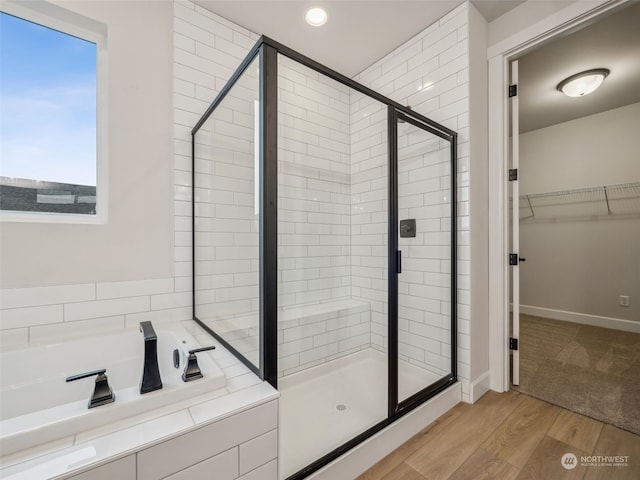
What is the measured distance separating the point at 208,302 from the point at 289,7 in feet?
6.89

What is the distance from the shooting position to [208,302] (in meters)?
1.76

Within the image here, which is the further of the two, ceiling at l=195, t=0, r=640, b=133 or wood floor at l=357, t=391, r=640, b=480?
ceiling at l=195, t=0, r=640, b=133

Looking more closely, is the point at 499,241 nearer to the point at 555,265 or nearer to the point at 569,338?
the point at 569,338

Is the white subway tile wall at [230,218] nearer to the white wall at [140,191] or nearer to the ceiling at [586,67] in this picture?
the white wall at [140,191]

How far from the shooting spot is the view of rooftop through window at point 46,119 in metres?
1.50

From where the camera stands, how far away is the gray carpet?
1801mm

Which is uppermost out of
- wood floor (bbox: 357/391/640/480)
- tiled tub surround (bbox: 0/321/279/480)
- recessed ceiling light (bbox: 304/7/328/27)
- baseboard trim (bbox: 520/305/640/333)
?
recessed ceiling light (bbox: 304/7/328/27)

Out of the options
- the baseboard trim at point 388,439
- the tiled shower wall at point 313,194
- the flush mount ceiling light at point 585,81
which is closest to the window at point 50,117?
the tiled shower wall at point 313,194

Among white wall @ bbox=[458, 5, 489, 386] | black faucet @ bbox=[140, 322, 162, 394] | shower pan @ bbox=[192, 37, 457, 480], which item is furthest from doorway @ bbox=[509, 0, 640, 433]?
black faucet @ bbox=[140, 322, 162, 394]

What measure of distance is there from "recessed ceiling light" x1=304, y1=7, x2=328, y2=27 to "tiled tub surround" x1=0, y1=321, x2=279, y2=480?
2.39m

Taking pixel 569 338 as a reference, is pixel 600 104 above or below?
above

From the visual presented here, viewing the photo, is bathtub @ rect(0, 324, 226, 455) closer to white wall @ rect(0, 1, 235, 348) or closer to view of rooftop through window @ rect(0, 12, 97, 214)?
white wall @ rect(0, 1, 235, 348)

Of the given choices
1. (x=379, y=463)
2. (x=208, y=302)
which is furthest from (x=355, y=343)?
(x=208, y=302)
